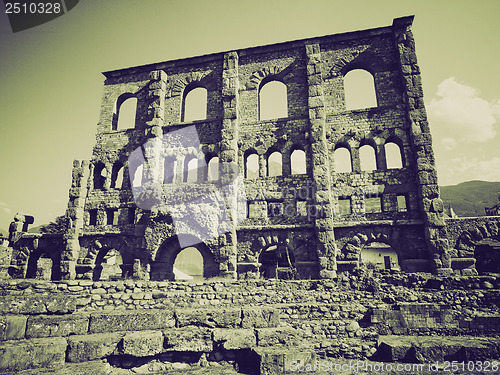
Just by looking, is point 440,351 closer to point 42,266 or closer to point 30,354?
point 30,354

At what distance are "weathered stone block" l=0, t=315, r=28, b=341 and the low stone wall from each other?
0.06 ft

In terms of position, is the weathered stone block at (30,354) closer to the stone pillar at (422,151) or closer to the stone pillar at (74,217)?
the stone pillar at (74,217)

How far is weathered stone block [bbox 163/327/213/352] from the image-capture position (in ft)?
21.3

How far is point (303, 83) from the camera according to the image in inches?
591

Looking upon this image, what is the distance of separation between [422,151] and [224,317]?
1095 centimetres

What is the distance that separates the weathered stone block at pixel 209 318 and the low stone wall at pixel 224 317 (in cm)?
2

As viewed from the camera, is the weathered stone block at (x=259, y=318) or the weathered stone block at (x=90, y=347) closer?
the weathered stone block at (x=90, y=347)

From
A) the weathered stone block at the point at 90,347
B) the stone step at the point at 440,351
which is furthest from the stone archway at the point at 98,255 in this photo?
the stone step at the point at 440,351

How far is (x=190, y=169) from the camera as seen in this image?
1573 centimetres

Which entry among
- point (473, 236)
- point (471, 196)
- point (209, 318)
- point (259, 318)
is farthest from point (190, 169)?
point (471, 196)

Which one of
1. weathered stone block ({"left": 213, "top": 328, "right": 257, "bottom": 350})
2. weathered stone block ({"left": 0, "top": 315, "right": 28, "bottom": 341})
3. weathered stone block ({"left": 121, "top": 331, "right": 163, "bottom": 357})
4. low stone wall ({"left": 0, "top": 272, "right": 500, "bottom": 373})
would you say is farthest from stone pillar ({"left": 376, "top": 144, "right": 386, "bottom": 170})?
weathered stone block ({"left": 0, "top": 315, "right": 28, "bottom": 341})

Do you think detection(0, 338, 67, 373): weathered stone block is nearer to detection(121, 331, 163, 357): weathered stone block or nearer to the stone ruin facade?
detection(121, 331, 163, 357): weathered stone block

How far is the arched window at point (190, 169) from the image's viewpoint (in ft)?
50.5

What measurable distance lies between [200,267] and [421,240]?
83.4ft
